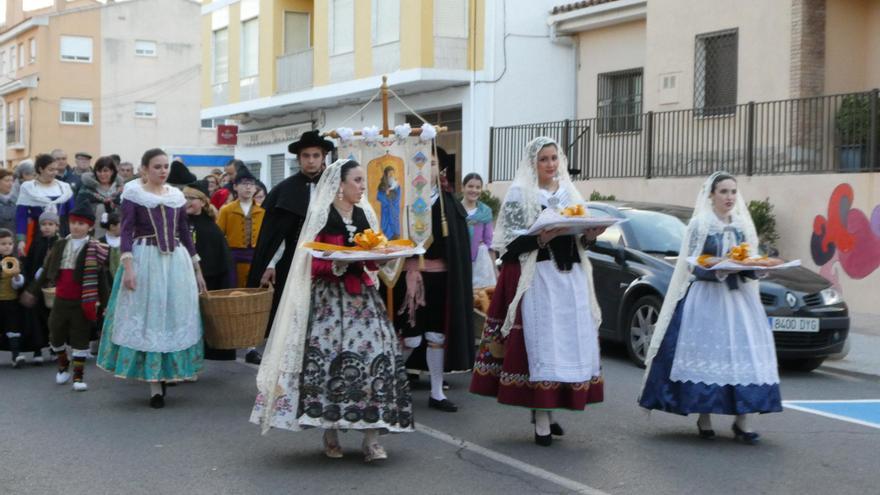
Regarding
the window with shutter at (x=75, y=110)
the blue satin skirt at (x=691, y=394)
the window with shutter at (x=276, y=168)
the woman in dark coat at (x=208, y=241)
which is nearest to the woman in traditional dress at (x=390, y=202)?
the blue satin skirt at (x=691, y=394)

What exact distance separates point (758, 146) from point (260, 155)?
2040 centimetres

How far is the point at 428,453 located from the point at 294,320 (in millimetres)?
1258

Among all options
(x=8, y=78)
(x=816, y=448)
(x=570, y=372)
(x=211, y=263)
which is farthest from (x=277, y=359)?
(x=8, y=78)

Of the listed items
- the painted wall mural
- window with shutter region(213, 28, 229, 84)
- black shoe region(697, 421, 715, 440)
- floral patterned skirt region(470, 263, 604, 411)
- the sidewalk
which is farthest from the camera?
window with shutter region(213, 28, 229, 84)

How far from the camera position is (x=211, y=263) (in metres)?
12.0

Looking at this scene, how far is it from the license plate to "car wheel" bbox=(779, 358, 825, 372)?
67 cm

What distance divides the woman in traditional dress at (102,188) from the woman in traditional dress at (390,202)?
17.7 ft

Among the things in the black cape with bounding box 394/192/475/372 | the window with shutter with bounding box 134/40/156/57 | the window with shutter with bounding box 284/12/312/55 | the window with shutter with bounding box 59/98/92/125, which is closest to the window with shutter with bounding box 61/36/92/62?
the window with shutter with bounding box 59/98/92/125

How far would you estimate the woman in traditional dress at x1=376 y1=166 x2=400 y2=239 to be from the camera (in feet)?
31.7

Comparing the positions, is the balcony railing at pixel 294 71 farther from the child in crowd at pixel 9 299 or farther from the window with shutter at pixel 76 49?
the window with shutter at pixel 76 49

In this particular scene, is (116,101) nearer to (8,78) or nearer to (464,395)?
(8,78)

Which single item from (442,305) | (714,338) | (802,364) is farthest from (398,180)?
(802,364)

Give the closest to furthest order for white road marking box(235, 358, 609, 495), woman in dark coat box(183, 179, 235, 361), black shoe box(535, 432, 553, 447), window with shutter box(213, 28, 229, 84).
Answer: white road marking box(235, 358, 609, 495), black shoe box(535, 432, 553, 447), woman in dark coat box(183, 179, 235, 361), window with shutter box(213, 28, 229, 84)

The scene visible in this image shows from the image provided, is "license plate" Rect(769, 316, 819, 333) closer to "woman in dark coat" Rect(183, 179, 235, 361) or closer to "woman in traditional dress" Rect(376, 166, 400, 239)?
"woman in traditional dress" Rect(376, 166, 400, 239)
